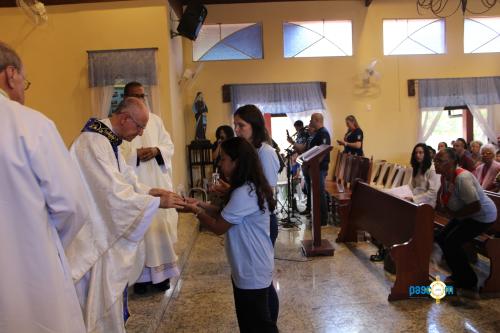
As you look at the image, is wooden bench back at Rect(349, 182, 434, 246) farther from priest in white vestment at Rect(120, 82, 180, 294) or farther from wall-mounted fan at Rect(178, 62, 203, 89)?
wall-mounted fan at Rect(178, 62, 203, 89)

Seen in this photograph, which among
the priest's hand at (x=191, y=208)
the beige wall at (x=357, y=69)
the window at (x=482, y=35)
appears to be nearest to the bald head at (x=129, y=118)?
the priest's hand at (x=191, y=208)

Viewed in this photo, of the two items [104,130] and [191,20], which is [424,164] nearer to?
[104,130]

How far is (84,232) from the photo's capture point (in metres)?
1.75

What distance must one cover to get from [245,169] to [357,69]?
6.52 metres

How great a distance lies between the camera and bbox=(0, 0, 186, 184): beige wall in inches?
229

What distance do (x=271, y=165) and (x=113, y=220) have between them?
1.01 m

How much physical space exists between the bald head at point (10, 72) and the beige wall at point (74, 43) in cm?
473

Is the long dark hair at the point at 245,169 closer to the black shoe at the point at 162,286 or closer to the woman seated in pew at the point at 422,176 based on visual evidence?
the black shoe at the point at 162,286

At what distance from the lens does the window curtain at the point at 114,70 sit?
5863 mm

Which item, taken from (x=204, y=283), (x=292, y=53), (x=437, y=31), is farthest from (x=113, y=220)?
(x=437, y=31)

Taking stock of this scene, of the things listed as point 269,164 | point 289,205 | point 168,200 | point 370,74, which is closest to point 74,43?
point 289,205

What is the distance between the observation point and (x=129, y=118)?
2.04 m

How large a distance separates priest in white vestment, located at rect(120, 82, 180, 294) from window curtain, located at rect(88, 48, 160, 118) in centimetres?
301

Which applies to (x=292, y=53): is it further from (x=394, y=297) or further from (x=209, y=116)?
(x=394, y=297)
